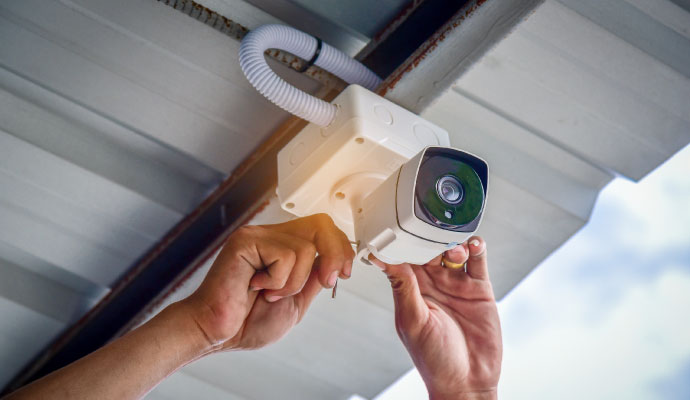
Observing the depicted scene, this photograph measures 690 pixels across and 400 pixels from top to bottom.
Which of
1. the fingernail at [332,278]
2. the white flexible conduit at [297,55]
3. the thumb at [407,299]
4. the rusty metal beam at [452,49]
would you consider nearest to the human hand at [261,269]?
the fingernail at [332,278]

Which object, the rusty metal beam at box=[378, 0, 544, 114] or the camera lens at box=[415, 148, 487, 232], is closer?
the camera lens at box=[415, 148, 487, 232]

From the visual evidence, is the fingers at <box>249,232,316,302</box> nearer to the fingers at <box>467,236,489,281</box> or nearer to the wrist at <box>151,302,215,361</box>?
the wrist at <box>151,302,215,361</box>

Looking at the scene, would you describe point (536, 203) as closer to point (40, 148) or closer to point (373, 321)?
point (373, 321)

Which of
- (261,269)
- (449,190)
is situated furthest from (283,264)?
(449,190)

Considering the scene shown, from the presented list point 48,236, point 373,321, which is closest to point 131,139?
point 48,236

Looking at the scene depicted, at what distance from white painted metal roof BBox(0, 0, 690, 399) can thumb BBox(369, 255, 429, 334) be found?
0.33 m

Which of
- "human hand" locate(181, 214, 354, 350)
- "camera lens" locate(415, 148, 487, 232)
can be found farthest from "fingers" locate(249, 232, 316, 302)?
"camera lens" locate(415, 148, 487, 232)

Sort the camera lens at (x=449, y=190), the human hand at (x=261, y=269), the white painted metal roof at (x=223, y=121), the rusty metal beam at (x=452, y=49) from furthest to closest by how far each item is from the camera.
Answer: the white painted metal roof at (x=223, y=121), the rusty metal beam at (x=452, y=49), the human hand at (x=261, y=269), the camera lens at (x=449, y=190)

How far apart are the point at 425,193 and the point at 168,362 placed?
18.5 inches

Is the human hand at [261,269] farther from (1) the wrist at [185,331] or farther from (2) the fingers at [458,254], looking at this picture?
(2) the fingers at [458,254]

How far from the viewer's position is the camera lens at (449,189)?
35.2 inches

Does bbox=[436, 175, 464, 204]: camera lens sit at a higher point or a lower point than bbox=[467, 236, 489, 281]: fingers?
lower

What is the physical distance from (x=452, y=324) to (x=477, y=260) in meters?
0.14

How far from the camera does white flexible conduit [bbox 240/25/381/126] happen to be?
3.54 ft
